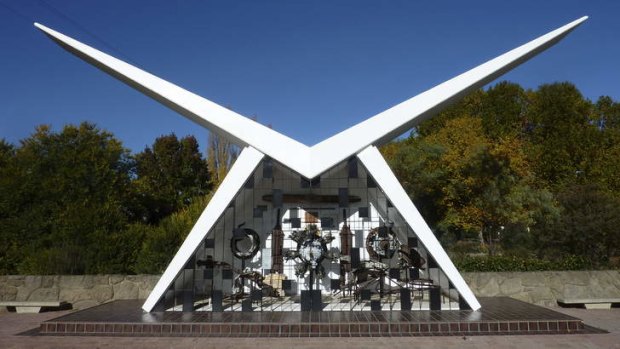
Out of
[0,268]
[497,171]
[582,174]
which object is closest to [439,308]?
[0,268]

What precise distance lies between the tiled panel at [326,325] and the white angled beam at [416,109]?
277 centimetres

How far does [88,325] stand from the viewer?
295 inches

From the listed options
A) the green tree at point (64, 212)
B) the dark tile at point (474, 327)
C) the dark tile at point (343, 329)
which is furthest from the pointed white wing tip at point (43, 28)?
the dark tile at point (474, 327)

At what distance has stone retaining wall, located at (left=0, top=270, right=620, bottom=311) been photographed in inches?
424

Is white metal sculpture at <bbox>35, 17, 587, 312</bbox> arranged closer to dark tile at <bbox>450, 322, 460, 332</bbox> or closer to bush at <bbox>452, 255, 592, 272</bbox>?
dark tile at <bbox>450, 322, 460, 332</bbox>

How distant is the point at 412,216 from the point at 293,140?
2654 mm

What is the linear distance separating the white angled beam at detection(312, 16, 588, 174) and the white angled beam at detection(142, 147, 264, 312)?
1.26 metres

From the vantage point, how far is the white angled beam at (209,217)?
27.0 feet

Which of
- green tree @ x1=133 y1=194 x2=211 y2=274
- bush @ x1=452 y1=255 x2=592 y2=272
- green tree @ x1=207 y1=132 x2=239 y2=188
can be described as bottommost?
bush @ x1=452 y1=255 x2=592 y2=272

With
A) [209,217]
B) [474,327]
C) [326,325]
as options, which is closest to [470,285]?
[474,327]

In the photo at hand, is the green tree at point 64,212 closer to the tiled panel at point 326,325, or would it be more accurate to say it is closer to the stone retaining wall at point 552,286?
the tiled panel at point 326,325

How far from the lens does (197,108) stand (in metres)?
8.66

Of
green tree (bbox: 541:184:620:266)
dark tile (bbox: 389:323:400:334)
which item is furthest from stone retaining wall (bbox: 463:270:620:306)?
dark tile (bbox: 389:323:400:334)

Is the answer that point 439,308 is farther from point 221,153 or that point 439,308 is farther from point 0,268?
point 221,153
